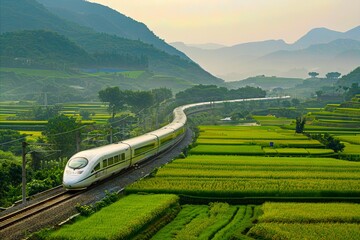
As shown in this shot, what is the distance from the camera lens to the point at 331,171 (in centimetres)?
3916

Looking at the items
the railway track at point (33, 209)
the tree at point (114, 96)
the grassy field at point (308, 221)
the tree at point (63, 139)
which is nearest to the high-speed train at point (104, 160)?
the railway track at point (33, 209)

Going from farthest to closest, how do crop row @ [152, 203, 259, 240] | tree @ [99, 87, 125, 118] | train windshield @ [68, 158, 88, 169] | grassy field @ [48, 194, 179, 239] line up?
tree @ [99, 87, 125, 118] → train windshield @ [68, 158, 88, 169] → crop row @ [152, 203, 259, 240] → grassy field @ [48, 194, 179, 239]

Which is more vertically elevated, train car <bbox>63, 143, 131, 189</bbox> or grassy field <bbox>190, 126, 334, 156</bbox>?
train car <bbox>63, 143, 131, 189</bbox>

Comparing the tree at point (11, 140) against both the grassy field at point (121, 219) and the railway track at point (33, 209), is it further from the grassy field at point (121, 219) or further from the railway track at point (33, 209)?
the grassy field at point (121, 219)

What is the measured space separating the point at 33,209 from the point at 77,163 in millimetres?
5538

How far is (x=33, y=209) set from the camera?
27.6 meters

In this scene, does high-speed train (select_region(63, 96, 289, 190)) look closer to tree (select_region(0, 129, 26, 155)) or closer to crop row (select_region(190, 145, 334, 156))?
crop row (select_region(190, 145, 334, 156))

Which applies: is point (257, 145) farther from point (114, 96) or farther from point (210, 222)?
point (114, 96)

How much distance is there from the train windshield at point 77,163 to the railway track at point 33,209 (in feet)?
6.17

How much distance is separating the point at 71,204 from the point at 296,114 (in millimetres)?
98091

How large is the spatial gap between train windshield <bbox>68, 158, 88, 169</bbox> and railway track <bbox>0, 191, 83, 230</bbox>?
1882 millimetres

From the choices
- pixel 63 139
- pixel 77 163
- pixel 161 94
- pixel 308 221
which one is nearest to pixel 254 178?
pixel 308 221

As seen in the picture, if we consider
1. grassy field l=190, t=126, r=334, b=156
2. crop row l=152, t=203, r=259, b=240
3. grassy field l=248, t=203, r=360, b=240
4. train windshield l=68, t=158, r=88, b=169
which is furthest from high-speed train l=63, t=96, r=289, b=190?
grassy field l=248, t=203, r=360, b=240

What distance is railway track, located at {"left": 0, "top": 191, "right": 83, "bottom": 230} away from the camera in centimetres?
2481
